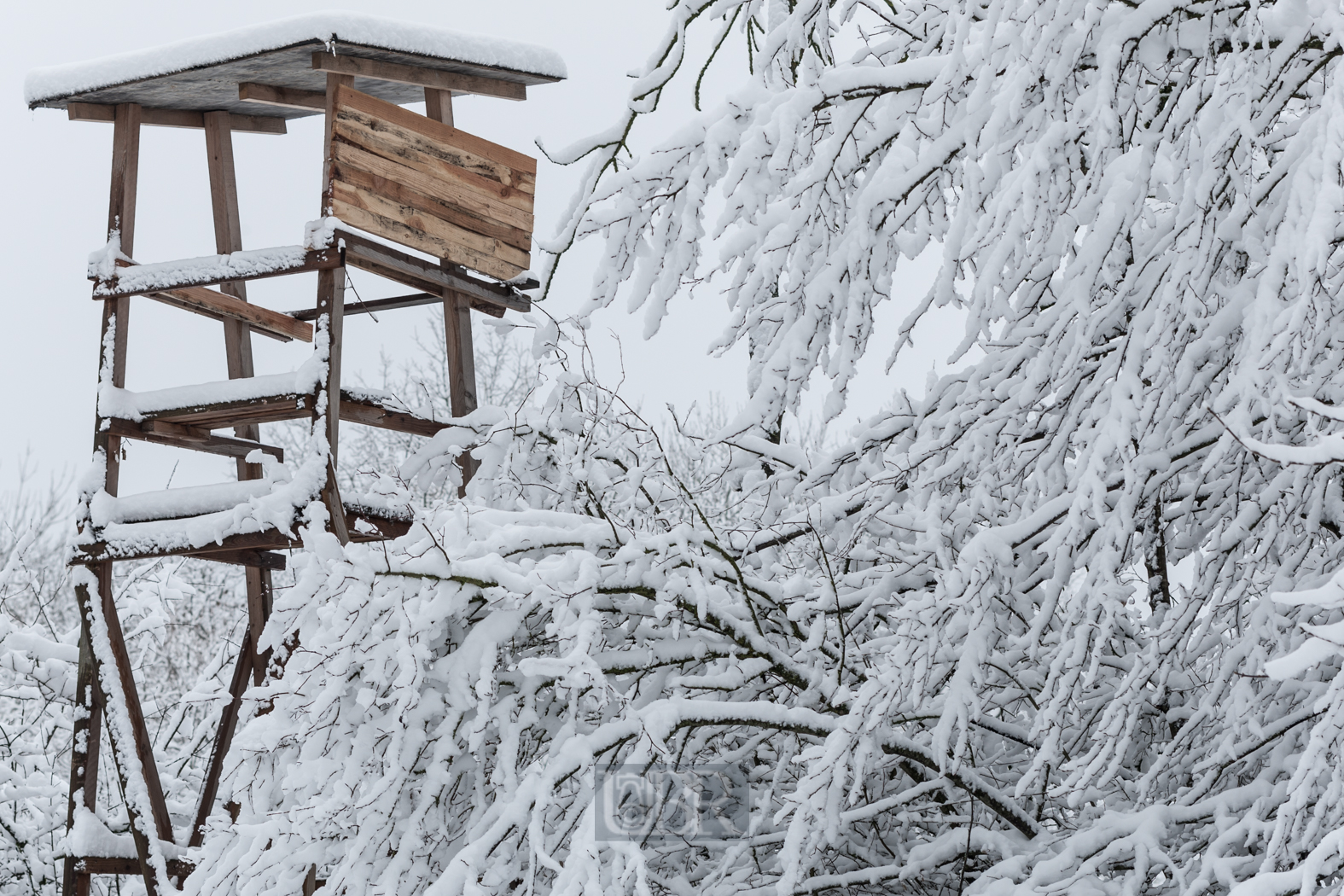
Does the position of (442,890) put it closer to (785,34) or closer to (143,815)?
(785,34)

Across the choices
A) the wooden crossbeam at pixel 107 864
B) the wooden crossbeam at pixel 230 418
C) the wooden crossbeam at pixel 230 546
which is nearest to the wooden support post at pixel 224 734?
the wooden crossbeam at pixel 107 864

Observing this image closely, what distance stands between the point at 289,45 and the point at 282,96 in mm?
764

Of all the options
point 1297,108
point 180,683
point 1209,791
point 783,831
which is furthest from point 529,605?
point 180,683

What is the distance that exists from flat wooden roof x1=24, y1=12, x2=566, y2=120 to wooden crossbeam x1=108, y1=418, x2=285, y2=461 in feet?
5.24

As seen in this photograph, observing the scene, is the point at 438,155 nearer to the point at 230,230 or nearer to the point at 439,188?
the point at 439,188

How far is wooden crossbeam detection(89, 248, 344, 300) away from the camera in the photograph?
233 inches

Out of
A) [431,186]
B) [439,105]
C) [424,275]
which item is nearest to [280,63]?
[439,105]

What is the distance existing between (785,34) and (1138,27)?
1.09 m

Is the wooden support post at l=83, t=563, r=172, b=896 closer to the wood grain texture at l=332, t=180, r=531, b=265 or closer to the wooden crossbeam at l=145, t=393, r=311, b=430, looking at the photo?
the wooden crossbeam at l=145, t=393, r=311, b=430

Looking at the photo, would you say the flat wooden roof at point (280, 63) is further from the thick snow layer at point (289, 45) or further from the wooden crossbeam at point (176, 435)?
the wooden crossbeam at point (176, 435)

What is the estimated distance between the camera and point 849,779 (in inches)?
154

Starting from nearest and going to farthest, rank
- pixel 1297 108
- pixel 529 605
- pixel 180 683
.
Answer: pixel 529 605 → pixel 1297 108 → pixel 180 683

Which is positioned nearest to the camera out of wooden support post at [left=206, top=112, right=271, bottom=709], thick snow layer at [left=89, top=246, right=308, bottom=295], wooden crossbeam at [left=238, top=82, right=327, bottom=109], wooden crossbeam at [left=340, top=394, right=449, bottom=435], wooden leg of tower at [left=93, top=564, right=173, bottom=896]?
thick snow layer at [left=89, top=246, right=308, bottom=295]

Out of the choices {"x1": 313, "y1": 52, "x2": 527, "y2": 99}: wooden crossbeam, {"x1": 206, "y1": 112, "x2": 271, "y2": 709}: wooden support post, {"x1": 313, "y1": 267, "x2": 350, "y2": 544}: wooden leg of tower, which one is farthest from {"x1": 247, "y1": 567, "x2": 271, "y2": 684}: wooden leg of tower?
{"x1": 313, "y1": 52, "x2": 527, "y2": 99}: wooden crossbeam
